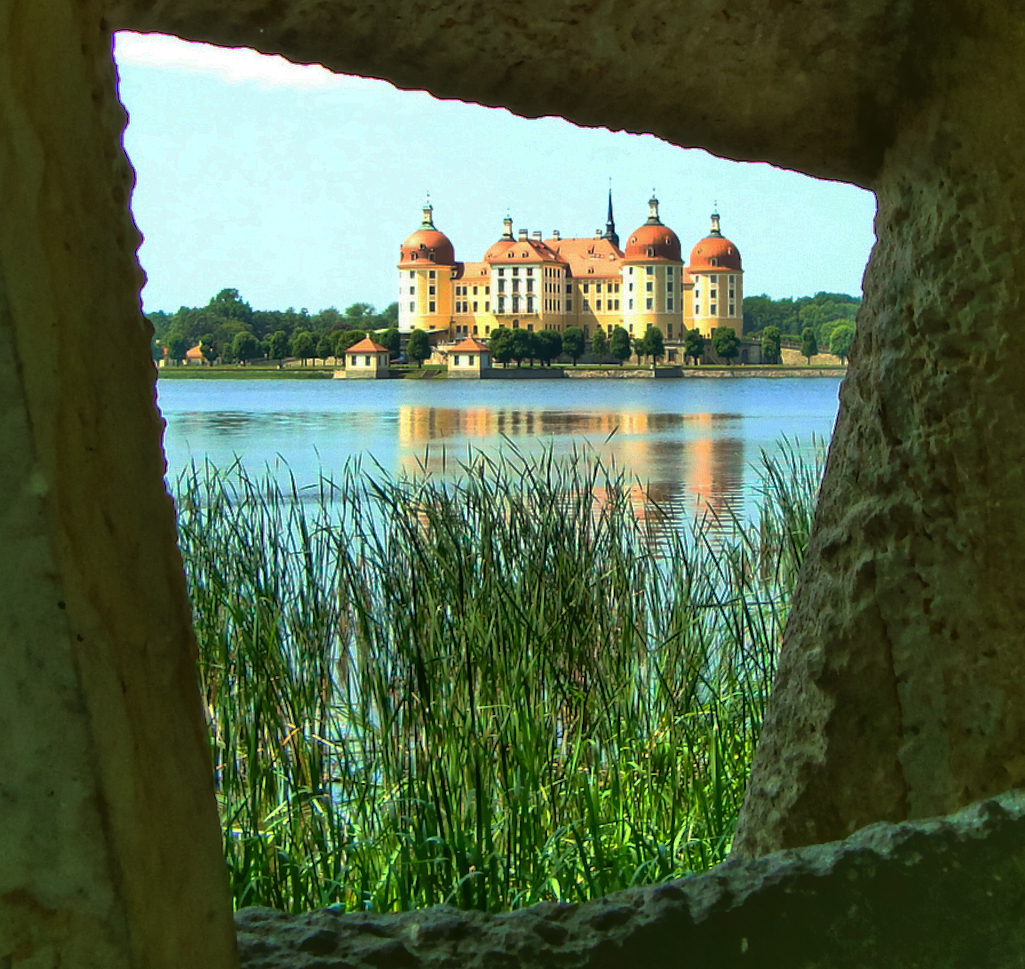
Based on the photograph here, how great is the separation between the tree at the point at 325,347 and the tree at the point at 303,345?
369mm

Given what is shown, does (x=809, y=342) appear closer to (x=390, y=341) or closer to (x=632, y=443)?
(x=390, y=341)

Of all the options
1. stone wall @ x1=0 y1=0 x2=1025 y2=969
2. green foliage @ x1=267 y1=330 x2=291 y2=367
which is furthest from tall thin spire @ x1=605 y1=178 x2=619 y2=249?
stone wall @ x1=0 y1=0 x2=1025 y2=969

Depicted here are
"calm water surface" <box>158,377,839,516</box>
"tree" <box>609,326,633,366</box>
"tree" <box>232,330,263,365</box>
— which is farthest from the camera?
"tree" <box>609,326,633,366</box>

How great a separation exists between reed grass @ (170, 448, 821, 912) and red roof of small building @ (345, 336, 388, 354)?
1836 inches

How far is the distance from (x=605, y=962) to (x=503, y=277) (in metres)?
73.0

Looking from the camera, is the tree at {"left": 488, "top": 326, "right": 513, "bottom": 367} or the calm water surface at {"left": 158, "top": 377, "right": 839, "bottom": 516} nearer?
the calm water surface at {"left": 158, "top": 377, "right": 839, "bottom": 516}

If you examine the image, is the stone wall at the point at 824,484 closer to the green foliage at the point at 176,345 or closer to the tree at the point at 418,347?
the green foliage at the point at 176,345

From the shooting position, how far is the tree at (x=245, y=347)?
32969 mm

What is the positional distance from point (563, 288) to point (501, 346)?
1666 centimetres

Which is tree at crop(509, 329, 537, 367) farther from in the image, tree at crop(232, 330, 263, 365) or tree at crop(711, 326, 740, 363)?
tree at crop(232, 330, 263, 365)

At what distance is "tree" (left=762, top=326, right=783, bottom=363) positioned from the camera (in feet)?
169

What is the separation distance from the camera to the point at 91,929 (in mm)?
790

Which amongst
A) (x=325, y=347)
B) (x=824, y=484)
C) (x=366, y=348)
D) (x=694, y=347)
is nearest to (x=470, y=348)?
(x=366, y=348)

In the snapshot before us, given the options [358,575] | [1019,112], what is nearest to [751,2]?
[1019,112]
